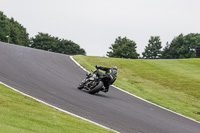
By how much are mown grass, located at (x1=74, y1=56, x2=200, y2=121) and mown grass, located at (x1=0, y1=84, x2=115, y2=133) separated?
6.98 meters

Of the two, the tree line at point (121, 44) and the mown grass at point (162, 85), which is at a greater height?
the tree line at point (121, 44)

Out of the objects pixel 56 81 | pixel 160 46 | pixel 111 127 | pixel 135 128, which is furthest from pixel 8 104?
pixel 160 46

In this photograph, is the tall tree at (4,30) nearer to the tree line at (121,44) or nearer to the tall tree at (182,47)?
the tree line at (121,44)

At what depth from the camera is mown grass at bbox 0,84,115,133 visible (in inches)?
311

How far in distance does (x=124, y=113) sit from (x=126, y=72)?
12.5 metres

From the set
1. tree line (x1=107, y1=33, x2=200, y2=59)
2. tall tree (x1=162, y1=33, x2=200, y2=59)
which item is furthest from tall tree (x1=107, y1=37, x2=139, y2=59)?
tall tree (x1=162, y1=33, x2=200, y2=59)

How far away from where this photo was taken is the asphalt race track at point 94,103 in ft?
38.9

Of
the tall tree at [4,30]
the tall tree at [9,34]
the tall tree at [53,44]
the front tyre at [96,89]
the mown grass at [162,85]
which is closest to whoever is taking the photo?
the front tyre at [96,89]

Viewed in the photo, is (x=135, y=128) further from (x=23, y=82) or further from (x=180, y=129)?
(x=23, y=82)

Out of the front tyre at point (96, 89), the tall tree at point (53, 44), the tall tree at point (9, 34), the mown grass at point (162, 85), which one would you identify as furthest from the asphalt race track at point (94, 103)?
the tall tree at point (53, 44)

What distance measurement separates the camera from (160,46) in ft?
355

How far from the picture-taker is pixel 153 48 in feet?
352

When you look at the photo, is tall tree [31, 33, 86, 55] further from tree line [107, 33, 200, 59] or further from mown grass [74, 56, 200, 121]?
mown grass [74, 56, 200, 121]

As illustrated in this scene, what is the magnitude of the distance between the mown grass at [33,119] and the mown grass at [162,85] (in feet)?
22.9
